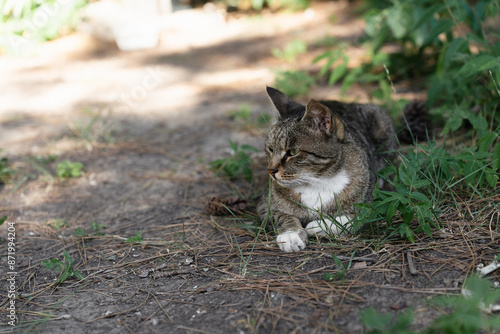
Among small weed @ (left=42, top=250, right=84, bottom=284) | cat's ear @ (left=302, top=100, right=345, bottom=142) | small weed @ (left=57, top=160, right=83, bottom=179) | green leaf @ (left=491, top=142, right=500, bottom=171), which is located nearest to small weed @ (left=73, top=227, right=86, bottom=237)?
small weed @ (left=42, top=250, right=84, bottom=284)

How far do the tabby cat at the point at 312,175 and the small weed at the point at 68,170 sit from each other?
208cm

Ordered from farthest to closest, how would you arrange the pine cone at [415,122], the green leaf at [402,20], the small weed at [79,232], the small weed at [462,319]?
the green leaf at [402,20] → the pine cone at [415,122] → the small weed at [79,232] → the small weed at [462,319]

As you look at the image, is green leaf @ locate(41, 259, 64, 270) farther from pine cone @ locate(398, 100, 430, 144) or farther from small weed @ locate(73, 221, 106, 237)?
pine cone @ locate(398, 100, 430, 144)

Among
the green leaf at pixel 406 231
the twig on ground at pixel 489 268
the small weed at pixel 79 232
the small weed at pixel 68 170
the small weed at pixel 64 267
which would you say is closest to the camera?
the twig on ground at pixel 489 268

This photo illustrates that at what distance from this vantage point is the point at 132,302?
2426 mm

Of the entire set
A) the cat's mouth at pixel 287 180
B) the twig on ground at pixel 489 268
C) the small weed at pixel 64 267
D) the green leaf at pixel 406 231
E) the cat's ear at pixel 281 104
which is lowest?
the small weed at pixel 64 267

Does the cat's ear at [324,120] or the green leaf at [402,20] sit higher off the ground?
the green leaf at [402,20]

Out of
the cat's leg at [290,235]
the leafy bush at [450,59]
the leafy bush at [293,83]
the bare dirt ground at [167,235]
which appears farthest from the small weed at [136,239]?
the leafy bush at [293,83]

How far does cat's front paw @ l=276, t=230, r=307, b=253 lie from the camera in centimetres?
272

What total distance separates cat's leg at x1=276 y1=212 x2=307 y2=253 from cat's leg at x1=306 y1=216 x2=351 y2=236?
0.07 metres

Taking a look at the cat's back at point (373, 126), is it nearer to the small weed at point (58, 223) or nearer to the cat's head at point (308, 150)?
the cat's head at point (308, 150)

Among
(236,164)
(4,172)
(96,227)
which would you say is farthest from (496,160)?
(4,172)

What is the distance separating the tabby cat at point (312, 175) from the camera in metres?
2.83

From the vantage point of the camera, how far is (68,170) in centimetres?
419
